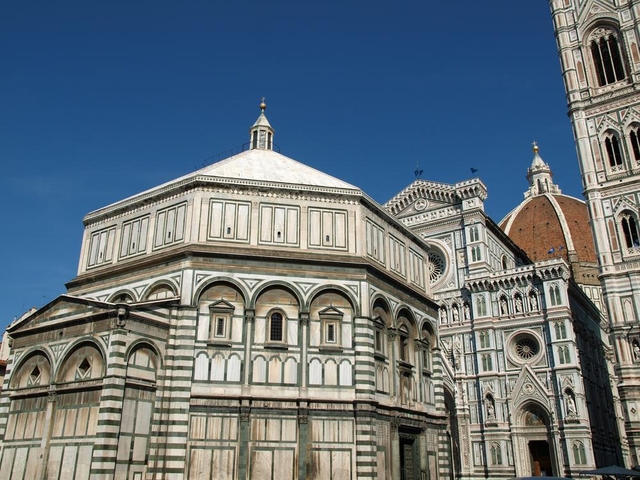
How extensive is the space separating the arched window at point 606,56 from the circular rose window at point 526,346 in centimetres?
2167

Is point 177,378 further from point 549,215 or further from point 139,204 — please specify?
point 549,215

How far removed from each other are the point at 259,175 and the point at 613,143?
32501 mm

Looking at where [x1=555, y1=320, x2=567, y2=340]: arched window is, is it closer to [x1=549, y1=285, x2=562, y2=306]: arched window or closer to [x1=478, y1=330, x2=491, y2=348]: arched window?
[x1=549, y1=285, x2=562, y2=306]: arched window

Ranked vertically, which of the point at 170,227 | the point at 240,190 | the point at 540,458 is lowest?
the point at 540,458

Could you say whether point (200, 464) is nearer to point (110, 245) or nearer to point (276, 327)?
point (276, 327)

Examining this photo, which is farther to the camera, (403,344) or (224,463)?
(403,344)

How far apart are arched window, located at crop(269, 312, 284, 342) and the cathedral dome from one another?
66.0 metres

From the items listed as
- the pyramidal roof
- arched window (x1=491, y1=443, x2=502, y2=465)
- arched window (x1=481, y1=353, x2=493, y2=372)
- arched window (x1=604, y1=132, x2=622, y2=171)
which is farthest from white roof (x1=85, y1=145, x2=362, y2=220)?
arched window (x1=604, y1=132, x2=622, y2=171)

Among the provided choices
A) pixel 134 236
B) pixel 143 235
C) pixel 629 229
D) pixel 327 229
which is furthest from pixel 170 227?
pixel 629 229

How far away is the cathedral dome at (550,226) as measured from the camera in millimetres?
83812

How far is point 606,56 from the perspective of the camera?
50.2 metres

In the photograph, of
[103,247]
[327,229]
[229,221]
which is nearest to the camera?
[229,221]

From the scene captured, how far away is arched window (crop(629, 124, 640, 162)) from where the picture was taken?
45.9 m

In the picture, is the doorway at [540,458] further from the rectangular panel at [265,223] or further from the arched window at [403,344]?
the rectangular panel at [265,223]
